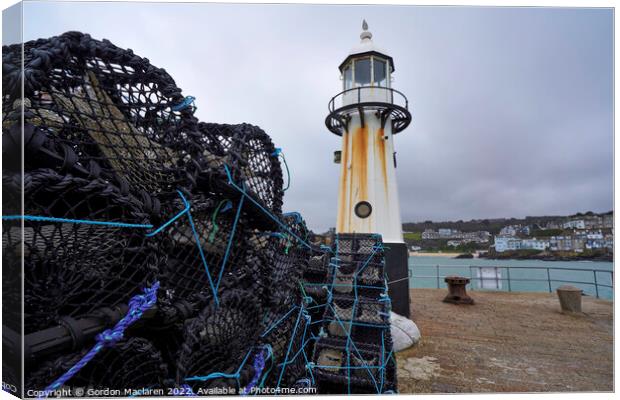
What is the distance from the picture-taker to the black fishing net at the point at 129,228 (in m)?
1.16

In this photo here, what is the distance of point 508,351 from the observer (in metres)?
4.32

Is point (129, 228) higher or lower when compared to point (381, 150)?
lower

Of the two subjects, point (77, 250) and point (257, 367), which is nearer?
point (77, 250)

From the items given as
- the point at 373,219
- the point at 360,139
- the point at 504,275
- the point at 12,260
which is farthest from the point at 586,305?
the point at 12,260

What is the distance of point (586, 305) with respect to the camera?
7148mm

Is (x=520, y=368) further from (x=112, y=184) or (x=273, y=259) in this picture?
(x=112, y=184)

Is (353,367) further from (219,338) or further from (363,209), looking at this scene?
(363,209)

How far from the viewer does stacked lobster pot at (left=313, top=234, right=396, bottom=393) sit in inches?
95.0

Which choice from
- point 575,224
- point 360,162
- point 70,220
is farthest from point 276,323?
point 360,162

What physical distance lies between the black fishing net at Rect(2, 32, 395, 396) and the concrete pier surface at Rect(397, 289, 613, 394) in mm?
2286

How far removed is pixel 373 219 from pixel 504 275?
5.08 meters

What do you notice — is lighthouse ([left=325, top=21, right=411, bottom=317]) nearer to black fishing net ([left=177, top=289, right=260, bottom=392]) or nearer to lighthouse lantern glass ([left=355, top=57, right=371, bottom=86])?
lighthouse lantern glass ([left=355, top=57, right=371, bottom=86])

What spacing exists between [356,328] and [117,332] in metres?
2.11

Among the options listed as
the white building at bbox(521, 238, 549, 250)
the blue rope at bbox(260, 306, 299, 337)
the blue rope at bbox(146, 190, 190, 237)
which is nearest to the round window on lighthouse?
the white building at bbox(521, 238, 549, 250)
